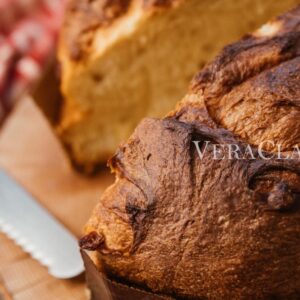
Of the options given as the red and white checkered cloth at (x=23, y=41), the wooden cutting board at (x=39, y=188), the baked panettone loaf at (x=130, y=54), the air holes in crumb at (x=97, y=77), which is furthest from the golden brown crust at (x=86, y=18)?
the red and white checkered cloth at (x=23, y=41)

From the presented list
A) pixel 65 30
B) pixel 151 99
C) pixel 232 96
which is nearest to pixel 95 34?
pixel 65 30

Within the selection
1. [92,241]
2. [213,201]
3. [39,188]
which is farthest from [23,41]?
[213,201]

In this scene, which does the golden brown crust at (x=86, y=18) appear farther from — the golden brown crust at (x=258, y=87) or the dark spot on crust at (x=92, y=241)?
the dark spot on crust at (x=92, y=241)

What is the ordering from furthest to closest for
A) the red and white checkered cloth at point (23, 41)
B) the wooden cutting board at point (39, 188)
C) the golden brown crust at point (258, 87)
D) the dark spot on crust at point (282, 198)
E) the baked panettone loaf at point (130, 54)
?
1. the red and white checkered cloth at point (23, 41)
2. the baked panettone loaf at point (130, 54)
3. the wooden cutting board at point (39, 188)
4. the golden brown crust at point (258, 87)
5. the dark spot on crust at point (282, 198)

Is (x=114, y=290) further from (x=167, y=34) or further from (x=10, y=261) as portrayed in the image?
(x=167, y=34)

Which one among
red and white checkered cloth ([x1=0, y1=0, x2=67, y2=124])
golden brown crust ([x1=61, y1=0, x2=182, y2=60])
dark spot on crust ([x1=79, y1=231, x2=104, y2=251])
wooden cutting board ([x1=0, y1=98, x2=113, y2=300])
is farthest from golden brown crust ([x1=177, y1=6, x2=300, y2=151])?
red and white checkered cloth ([x1=0, y1=0, x2=67, y2=124])

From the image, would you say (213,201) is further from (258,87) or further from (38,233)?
(38,233)

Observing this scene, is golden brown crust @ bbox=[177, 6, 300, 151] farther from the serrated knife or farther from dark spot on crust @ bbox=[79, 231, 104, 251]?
the serrated knife
